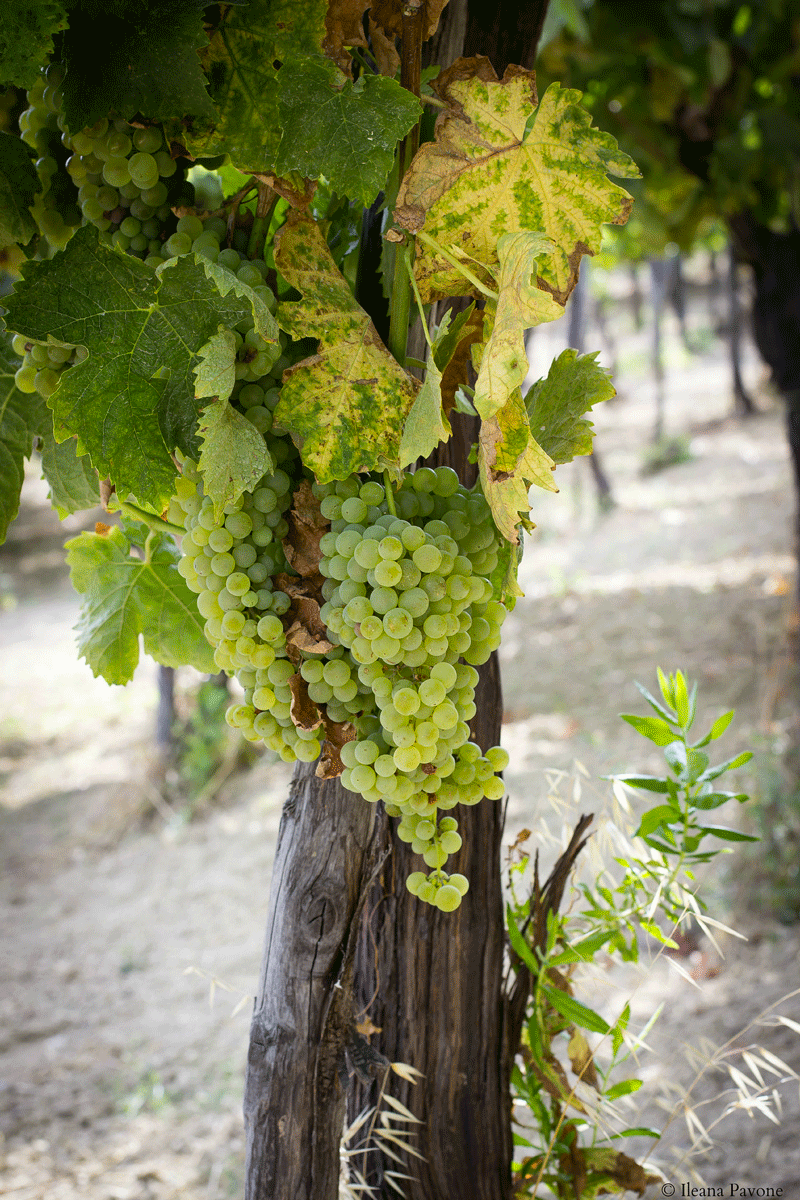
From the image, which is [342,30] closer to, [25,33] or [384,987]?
[25,33]

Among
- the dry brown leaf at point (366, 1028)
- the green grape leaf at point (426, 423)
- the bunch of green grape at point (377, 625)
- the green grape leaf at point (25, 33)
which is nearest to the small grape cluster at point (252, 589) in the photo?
the bunch of green grape at point (377, 625)

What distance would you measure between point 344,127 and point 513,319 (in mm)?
221

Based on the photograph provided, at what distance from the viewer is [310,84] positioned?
0.69m

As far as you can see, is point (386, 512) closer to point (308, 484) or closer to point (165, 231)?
point (308, 484)

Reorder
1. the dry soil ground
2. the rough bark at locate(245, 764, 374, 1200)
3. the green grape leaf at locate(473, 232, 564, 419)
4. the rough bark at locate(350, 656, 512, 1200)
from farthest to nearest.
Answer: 1. the dry soil ground
2. the rough bark at locate(350, 656, 512, 1200)
3. the rough bark at locate(245, 764, 374, 1200)
4. the green grape leaf at locate(473, 232, 564, 419)

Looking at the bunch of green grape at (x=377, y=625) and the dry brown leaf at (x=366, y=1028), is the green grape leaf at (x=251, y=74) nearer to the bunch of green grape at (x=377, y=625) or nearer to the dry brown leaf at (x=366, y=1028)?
the bunch of green grape at (x=377, y=625)

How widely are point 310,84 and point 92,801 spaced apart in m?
4.69

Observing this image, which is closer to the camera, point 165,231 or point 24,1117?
point 165,231

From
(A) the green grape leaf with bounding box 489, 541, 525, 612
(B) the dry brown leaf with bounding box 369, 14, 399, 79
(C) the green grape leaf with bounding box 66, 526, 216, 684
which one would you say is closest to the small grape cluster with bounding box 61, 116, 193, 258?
(B) the dry brown leaf with bounding box 369, 14, 399, 79

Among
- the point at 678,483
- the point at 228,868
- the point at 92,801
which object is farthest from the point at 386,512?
the point at 678,483

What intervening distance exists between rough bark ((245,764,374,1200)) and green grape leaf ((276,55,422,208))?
2.05 ft

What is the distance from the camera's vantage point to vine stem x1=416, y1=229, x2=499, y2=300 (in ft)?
2.28

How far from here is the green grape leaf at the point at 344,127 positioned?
2.21 feet

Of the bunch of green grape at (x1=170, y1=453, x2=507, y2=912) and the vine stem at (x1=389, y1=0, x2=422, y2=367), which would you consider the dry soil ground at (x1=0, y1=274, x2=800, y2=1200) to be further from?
the vine stem at (x1=389, y1=0, x2=422, y2=367)
